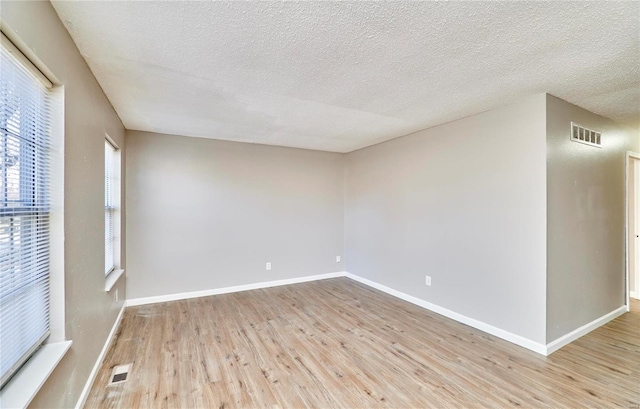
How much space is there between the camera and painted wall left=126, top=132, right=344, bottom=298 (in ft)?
12.9

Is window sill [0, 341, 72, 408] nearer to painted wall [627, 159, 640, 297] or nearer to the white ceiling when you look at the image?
the white ceiling

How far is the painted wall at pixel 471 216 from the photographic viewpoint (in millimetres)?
2699

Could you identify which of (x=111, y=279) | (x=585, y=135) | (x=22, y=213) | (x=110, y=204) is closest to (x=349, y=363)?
(x=22, y=213)

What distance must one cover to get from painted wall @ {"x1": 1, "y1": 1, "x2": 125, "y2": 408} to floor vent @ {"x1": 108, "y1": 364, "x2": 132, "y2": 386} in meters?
0.20

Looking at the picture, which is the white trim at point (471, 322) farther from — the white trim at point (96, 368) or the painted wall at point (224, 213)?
the white trim at point (96, 368)

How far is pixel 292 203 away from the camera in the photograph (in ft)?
16.4

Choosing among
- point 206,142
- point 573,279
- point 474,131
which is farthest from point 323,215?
point 573,279

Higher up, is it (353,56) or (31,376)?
(353,56)

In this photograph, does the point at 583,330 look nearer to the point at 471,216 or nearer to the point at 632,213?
the point at 471,216

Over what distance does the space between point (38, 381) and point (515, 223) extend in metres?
3.70

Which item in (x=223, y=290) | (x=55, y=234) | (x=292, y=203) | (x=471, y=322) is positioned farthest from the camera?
(x=292, y=203)

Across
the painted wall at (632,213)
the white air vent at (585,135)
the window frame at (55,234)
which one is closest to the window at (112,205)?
the window frame at (55,234)

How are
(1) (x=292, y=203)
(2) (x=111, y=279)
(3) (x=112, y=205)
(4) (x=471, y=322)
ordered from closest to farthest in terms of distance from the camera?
(2) (x=111, y=279)
(4) (x=471, y=322)
(3) (x=112, y=205)
(1) (x=292, y=203)

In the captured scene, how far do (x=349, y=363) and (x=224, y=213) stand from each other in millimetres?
2959
